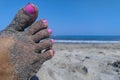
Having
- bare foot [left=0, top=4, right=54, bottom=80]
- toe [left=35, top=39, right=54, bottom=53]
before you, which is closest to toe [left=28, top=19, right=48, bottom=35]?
bare foot [left=0, top=4, right=54, bottom=80]

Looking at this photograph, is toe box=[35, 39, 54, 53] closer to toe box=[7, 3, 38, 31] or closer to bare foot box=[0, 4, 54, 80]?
bare foot box=[0, 4, 54, 80]

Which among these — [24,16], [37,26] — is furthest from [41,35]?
[24,16]

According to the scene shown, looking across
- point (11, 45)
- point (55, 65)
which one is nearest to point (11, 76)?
point (11, 45)

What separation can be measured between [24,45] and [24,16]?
212 millimetres

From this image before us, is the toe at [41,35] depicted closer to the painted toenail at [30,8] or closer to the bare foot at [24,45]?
the bare foot at [24,45]

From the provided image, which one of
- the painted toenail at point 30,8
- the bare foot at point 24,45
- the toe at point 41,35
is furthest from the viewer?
the toe at point 41,35

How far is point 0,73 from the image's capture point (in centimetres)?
195

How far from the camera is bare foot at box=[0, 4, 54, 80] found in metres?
1.97

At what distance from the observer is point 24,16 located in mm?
2139

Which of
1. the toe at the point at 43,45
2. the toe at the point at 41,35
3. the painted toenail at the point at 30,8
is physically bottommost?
the toe at the point at 43,45

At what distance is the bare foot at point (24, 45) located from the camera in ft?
6.45

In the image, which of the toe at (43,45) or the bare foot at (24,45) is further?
the toe at (43,45)

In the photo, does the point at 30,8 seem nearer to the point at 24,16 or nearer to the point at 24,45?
the point at 24,16

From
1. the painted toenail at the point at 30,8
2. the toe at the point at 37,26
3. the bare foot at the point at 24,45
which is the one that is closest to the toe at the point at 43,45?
the bare foot at the point at 24,45
